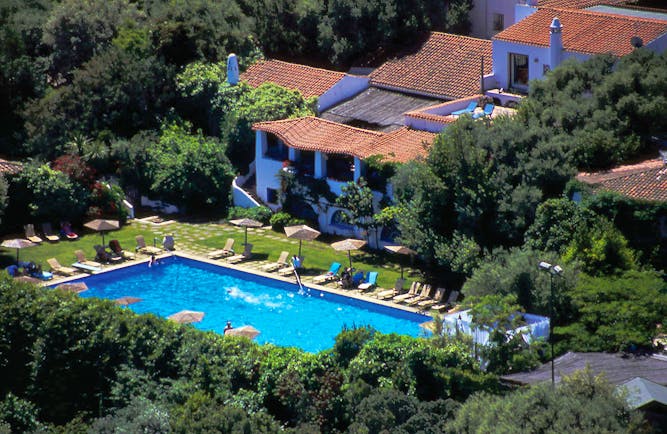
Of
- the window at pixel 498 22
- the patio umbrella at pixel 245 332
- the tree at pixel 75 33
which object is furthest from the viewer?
the window at pixel 498 22

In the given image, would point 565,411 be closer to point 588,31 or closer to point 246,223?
point 246,223

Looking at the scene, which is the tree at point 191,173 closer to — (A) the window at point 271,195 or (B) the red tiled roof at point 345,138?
(A) the window at point 271,195

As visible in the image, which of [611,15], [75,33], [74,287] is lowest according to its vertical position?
[74,287]

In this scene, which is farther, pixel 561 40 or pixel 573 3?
pixel 573 3

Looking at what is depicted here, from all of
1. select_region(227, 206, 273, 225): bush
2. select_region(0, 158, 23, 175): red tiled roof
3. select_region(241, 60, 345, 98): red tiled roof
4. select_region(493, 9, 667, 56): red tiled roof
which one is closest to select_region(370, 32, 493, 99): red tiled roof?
select_region(493, 9, 667, 56): red tiled roof

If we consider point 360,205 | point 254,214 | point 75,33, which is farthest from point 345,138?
point 75,33

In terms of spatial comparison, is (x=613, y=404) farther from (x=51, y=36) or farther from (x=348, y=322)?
(x=51, y=36)

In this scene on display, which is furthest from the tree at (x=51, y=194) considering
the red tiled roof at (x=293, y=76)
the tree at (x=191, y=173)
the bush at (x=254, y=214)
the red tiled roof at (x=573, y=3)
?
the red tiled roof at (x=573, y=3)

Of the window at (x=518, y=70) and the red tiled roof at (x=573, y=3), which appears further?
the red tiled roof at (x=573, y=3)
